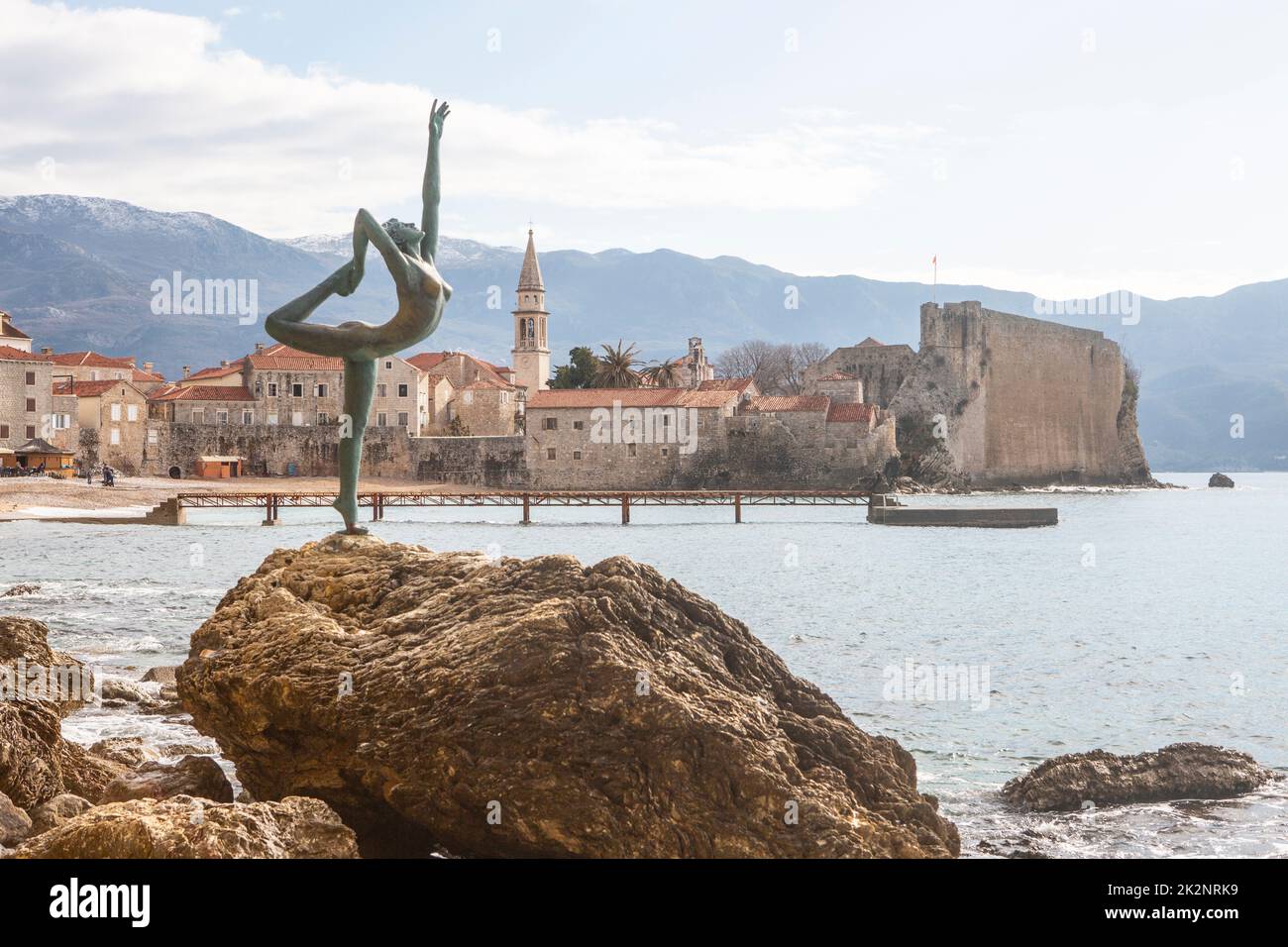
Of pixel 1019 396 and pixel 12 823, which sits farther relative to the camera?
pixel 1019 396

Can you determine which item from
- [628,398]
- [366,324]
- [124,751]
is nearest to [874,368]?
[628,398]

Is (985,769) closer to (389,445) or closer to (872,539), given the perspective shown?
(872,539)

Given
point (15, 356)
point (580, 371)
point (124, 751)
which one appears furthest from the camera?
point (580, 371)

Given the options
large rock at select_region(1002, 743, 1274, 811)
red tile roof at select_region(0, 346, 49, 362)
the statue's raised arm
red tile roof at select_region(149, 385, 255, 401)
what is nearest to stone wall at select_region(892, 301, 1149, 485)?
red tile roof at select_region(149, 385, 255, 401)

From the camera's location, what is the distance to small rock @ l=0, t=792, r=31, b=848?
18.8 feet

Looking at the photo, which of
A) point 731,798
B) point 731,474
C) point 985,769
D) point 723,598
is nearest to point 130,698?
point 985,769

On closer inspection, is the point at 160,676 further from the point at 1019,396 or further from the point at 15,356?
the point at 1019,396

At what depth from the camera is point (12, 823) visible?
19.2 ft

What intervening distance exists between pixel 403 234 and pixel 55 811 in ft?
11.2

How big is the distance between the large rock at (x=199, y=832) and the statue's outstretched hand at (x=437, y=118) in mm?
3928

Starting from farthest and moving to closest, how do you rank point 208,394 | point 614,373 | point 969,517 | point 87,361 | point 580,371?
point 580,371, point 87,361, point 614,373, point 208,394, point 969,517

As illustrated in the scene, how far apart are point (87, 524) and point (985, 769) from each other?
41.2 metres

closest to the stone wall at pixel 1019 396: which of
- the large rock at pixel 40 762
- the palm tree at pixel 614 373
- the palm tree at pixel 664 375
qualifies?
the palm tree at pixel 664 375
